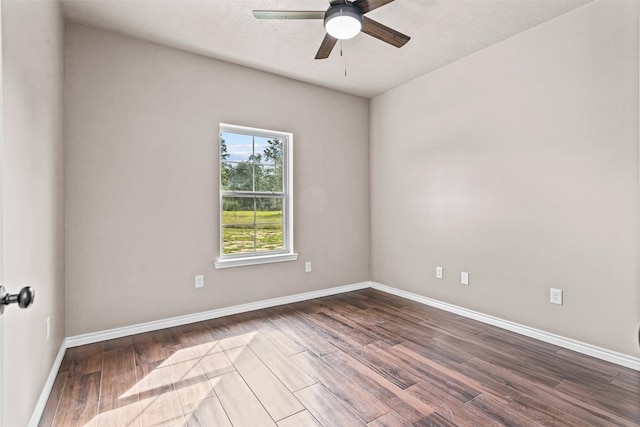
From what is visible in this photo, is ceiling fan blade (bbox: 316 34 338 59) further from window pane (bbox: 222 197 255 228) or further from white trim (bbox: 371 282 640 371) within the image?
white trim (bbox: 371 282 640 371)

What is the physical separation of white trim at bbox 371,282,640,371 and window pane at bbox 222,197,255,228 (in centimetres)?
217

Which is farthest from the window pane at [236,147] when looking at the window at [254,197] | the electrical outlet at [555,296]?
the electrical outlet at [555,296]

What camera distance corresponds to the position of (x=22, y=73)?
156 cm

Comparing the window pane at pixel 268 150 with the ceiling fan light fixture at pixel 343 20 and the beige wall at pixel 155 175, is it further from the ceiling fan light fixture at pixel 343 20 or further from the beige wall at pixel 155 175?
the ceiling fan light fixture at pixel 343 20

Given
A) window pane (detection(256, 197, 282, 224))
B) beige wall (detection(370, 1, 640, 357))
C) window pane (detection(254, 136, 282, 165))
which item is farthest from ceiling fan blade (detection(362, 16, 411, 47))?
window pane (detection(256, 197, 282, 224))

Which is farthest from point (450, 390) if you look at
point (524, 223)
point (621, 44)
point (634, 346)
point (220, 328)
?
point (621, 44)

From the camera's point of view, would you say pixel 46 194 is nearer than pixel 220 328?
Yes

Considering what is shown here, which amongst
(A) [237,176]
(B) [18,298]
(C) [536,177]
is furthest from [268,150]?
(B) [18,298]

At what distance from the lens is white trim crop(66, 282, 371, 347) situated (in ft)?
9.06

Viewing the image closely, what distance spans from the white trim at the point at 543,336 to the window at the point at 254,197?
69.0 inches

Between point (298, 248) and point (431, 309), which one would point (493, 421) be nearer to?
point (431, 309)

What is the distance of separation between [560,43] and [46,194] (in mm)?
3962

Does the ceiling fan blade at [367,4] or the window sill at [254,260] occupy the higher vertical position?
the ceiling fan blade at [367,4]

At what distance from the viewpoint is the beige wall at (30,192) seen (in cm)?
138
